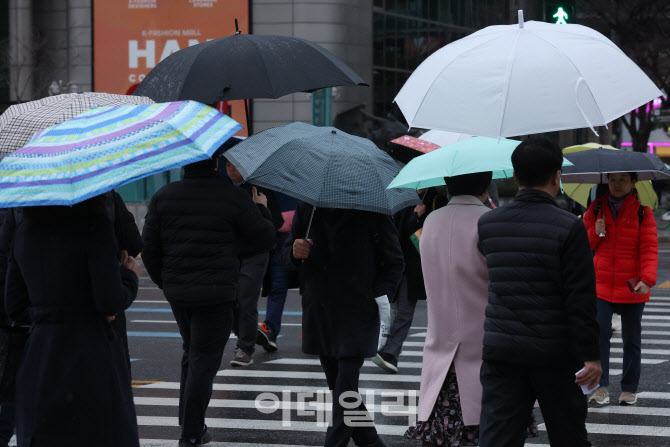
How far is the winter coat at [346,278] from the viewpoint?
615 cm

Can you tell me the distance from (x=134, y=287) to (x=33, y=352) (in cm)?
51

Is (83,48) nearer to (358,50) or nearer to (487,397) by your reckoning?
(358,50)

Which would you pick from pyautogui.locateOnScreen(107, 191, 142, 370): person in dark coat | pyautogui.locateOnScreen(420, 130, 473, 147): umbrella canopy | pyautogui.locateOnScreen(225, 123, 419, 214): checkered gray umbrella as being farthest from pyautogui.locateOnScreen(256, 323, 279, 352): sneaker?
pyautogui.locateOnScreen(107, 191, 142, 370): person in dark coat

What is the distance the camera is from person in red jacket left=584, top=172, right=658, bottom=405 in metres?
7.89

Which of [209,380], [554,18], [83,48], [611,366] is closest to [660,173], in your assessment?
[611,366]

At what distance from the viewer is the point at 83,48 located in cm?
3694

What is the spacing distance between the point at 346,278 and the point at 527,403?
169cm

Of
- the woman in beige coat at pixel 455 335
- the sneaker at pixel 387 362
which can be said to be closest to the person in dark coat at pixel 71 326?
the woman in beige coat at pixel 455 335

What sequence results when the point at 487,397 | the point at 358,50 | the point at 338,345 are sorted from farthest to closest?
the point at 358,50 → the point at 338,345 → the point at 487,397

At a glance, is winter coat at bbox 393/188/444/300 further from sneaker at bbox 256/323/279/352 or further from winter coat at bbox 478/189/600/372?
winter coat at bbox 478/189/600/372

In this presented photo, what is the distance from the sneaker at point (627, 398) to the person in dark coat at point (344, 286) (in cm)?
276

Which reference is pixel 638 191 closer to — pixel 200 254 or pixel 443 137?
pixel 443 137

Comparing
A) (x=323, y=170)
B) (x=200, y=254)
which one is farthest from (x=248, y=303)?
(x=323, y=170)

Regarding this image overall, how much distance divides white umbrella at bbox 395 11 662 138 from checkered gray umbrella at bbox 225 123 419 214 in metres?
0.58
